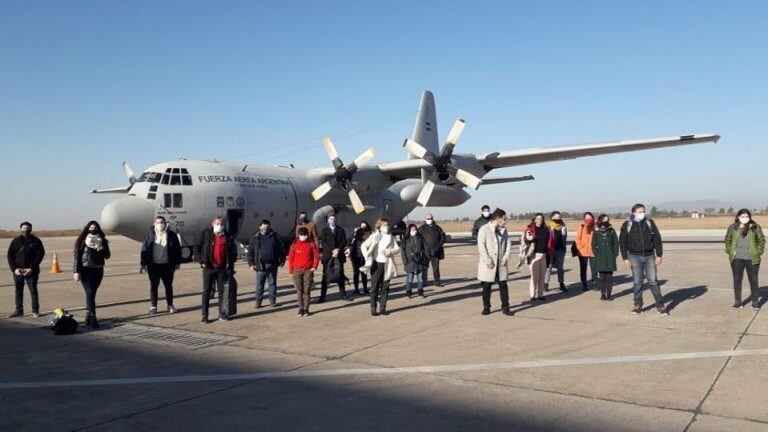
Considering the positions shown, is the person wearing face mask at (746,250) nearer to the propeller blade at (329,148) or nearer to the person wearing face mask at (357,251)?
the person wearing face mask at (357,251)

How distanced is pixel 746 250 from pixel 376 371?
7.18 metres

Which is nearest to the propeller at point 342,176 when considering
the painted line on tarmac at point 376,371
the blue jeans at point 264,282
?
the blue jeans at point 264,282

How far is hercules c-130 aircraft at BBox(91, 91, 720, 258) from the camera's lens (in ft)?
55.4

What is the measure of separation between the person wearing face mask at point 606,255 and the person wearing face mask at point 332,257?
4.99m

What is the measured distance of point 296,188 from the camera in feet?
71.3

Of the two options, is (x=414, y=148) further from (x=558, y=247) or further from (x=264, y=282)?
(x=264, y=282)

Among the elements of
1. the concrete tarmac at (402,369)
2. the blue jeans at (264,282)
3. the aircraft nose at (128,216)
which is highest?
the aircraft nose at (128,216)

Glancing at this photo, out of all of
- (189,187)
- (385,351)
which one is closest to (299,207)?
(189,187)

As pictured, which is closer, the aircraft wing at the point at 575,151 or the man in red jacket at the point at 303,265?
the man in red jacket at the point at 303,265

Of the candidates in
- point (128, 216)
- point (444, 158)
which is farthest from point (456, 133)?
point (128, 216)

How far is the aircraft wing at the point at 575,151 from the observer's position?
19594 mm

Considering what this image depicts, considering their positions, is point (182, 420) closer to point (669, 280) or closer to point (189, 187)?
point (669, 280)

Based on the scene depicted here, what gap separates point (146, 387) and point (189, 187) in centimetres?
1266

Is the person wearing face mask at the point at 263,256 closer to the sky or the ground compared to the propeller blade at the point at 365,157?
closer to the ground
